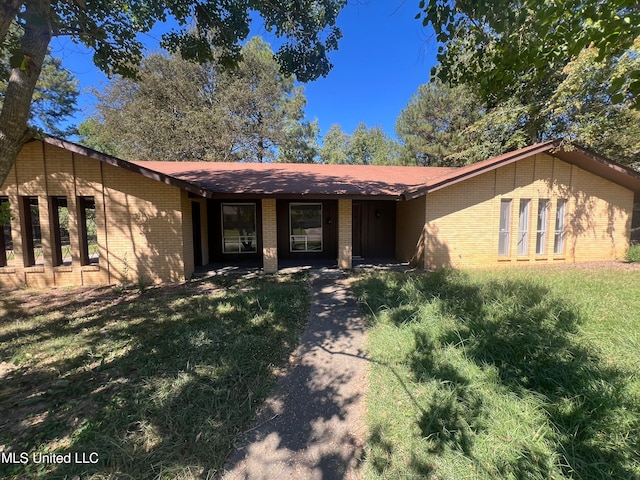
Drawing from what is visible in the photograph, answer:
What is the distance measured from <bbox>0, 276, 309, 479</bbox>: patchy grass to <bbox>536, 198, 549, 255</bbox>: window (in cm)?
895

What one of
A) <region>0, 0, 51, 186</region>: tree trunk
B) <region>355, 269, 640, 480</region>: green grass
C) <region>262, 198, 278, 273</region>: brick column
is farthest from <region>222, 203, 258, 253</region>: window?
<region>0, 0, 51, 186</region>: tree trunk

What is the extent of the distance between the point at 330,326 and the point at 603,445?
3.35 meters

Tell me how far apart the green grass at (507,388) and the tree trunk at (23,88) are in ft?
15.2

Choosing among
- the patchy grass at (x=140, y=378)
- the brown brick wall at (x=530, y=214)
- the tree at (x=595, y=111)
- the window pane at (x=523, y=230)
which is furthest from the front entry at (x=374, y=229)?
the tree at (x=595, y=111)

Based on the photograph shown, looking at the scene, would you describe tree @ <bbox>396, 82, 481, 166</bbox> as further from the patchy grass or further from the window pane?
the patchy grass

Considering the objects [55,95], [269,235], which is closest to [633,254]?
[269,235]

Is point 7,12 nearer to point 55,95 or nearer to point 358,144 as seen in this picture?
point 55,95

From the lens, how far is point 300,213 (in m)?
11.0

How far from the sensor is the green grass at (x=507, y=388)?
7.18 ft

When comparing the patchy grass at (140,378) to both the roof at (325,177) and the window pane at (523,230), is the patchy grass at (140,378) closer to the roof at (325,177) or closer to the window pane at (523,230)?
the roof at (325,177)

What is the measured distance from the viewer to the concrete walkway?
235cm

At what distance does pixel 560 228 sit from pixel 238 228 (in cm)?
1171

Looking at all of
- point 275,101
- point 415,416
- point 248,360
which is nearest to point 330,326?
point 248,360

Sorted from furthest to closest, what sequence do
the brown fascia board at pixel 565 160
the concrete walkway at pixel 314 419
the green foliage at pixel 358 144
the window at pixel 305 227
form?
the green foliage at pixel 358 144, the window at pixel 305 227, the brown fascia board at pixel 565 160, the concrete walkway at pixel 314 419
